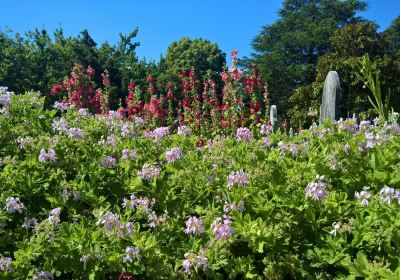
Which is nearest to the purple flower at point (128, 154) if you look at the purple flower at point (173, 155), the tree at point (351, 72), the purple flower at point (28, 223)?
the purple flower at point (173, 155)

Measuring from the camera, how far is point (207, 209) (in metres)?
2.90

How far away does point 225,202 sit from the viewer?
2.82 metres

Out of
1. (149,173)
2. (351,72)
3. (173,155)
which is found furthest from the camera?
(351,72)

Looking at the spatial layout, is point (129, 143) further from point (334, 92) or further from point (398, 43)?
point (398, 43)

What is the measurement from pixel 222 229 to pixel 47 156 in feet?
4.88

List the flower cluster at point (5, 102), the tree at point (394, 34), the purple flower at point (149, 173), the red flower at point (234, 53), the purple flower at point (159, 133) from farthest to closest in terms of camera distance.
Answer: the tree at point (394, 34) < the red flower at point (234, 53) < the flower cluster at point (5, 102) < the purple flower at point (159, 133) < the purple flower at point (149, 173)

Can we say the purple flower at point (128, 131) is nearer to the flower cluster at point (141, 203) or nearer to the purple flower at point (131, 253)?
the flower cluster at point (141, 203)

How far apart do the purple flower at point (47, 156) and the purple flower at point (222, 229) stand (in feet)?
4.59

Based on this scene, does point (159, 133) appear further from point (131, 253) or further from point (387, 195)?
point (387, 195)

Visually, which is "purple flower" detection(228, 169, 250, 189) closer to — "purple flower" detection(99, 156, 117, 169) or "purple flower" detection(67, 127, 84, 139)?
"purple flower" detection(99, 156, 117, 169)

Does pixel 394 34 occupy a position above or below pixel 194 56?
below

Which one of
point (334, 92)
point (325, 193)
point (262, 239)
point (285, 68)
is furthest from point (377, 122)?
point (285, 68)

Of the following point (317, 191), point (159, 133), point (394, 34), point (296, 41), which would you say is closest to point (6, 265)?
point (317, 191)

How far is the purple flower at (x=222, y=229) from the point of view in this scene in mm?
2490
